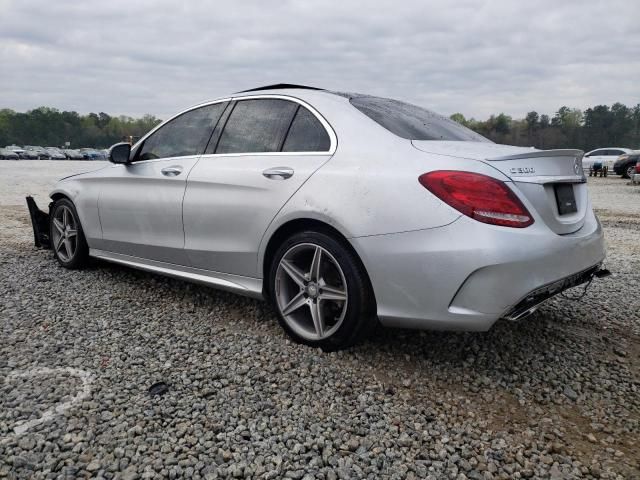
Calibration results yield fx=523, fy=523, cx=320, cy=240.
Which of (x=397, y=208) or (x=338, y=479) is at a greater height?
(x=397, y=208)

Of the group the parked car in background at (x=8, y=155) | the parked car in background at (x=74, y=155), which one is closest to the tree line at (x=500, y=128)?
the parked car in background at (x=74, y=155)

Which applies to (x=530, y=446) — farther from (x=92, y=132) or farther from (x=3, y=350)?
(x=92, y=132)

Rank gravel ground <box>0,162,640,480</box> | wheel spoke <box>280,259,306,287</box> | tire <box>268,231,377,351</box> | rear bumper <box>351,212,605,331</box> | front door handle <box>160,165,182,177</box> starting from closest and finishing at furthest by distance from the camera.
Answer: gravel ground <box>0,162,640,480</box> → rear bumper <box>351,212,605,331</box> → tire <box>268,231,377,351</box> → wheel spoke <box>280,259,306,287</box> → front door handle <box>160,165,182,177</box>

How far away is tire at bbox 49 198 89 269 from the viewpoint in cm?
489

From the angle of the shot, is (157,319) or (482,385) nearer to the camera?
(482,385)

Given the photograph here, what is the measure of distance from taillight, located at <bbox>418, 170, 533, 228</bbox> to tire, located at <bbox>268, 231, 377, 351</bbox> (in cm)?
63

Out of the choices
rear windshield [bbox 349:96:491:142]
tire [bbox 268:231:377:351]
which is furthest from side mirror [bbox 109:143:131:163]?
rear windshield [bbox 349:96:491:142]

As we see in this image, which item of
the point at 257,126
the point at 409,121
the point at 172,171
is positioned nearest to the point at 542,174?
the point at 409,121

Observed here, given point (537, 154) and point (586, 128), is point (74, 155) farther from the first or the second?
point (537, 154)

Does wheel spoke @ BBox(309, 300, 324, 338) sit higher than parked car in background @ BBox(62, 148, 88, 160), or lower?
lower

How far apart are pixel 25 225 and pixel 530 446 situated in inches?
317

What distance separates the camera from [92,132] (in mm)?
120500

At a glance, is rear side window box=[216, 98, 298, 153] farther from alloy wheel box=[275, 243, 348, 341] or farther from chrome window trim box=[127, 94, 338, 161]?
alloy wheel box=[275, 243, 348, 341]

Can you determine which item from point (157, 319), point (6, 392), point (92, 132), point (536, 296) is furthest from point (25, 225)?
point (92, 132)
